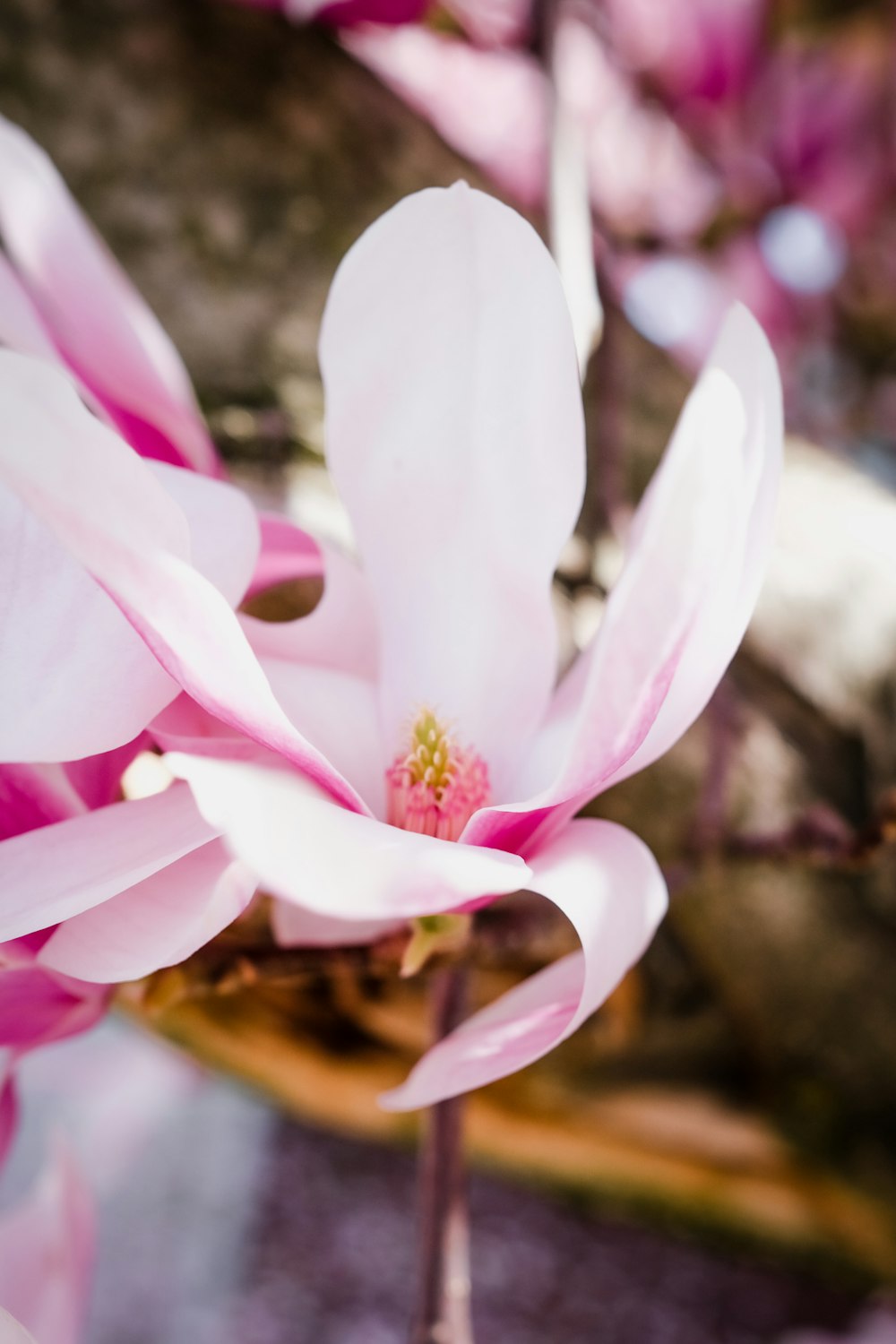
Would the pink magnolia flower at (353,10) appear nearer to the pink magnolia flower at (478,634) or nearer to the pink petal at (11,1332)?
the pink magnolia flower at (478,634)

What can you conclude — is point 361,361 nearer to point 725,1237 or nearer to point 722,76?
point 725,1237

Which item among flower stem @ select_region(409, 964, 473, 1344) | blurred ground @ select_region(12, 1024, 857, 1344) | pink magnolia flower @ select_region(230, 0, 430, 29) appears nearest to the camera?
flower stem @ select_region(409, 964, 473, 1344)

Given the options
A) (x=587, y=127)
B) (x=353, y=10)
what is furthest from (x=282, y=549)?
(x=587, y=127)

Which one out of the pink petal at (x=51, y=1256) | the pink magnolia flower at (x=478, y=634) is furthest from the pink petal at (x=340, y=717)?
the pink petal at (x=51, y=1256)

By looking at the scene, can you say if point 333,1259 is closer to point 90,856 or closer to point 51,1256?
point 51,1256

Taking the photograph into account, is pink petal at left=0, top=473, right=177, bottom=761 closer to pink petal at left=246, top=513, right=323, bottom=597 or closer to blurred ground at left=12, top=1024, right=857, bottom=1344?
pink petal at left=246, top=513, right=323, bottom=597

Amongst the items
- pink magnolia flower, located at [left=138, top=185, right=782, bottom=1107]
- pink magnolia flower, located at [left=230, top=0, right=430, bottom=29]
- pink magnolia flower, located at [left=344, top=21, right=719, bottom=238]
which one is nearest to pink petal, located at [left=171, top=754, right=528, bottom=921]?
pink magnolia flower, located at [left=138, top=185, right=782, bottom=1107]
